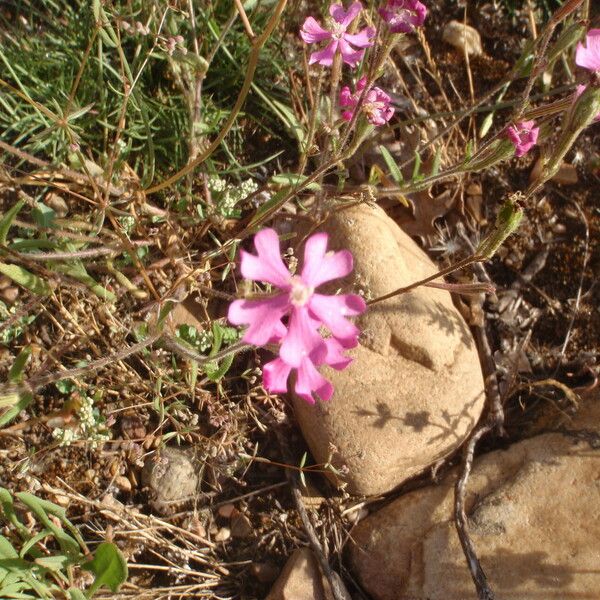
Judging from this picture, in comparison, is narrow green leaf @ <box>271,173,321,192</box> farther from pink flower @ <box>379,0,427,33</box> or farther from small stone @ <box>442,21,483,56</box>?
small stone @ <box>442,21,483,56</box>

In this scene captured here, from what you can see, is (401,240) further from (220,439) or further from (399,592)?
(399,592)

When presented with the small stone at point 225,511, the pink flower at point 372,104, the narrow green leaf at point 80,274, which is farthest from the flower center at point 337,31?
the small stone at point 225,511

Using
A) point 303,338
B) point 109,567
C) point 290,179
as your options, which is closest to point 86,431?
point 109,567

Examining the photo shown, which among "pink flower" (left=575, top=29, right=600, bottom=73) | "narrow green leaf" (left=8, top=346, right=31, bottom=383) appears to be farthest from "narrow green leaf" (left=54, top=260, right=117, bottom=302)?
"pink flower" (left=575, top=29, right=600, bottom=73)

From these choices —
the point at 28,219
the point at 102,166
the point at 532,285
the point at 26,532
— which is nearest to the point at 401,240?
the point at 532,285

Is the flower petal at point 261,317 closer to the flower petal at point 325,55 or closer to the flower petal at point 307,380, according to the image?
the flower petal at point 307,380

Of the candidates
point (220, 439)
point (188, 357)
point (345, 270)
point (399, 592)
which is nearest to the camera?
point (345, 270)
